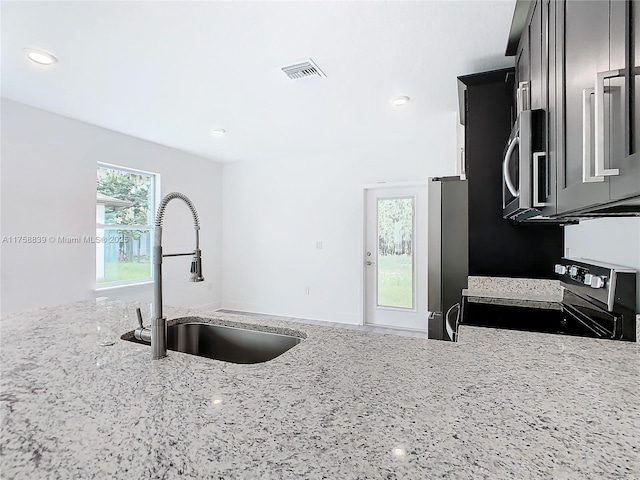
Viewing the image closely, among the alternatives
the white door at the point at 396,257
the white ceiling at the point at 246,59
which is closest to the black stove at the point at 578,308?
the white ceiling at the point at 246,59

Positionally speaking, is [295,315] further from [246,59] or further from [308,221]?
[246,59]

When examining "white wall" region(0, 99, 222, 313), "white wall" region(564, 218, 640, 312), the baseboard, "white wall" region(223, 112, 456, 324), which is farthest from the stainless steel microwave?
"white wall" region(0, 99, 222, 313)

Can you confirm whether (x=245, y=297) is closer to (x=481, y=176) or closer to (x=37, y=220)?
(x=37, y=220)

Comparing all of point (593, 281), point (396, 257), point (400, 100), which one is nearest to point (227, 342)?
point (593, 281)

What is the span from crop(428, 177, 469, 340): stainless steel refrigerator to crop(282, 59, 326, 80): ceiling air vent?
1.18m

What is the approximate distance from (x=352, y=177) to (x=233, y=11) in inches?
118

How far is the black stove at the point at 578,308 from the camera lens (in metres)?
1.18

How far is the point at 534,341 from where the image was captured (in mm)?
1145

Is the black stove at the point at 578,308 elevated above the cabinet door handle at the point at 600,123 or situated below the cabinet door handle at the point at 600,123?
below

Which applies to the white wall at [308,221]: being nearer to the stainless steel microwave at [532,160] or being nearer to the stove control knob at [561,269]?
the stove control knob at [561,269]

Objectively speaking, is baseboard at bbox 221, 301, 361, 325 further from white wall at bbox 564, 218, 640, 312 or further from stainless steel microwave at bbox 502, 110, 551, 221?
stainless steel microwave at bbox 502, 110, 551, 221

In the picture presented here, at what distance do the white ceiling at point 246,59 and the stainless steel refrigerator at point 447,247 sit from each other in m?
0.91

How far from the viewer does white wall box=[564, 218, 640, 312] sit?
1227mm

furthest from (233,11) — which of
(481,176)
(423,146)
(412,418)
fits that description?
(423,146)
